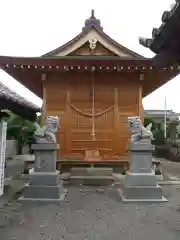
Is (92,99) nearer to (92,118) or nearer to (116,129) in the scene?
(92,118)

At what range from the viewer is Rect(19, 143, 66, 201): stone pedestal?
885cm

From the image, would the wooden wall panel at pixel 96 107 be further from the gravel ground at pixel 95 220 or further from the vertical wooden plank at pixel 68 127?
the gravel ground at pixel 95 220

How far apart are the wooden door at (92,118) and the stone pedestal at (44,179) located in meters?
3.50

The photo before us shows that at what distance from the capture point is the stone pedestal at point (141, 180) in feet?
29.2

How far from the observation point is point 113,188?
10.7 meters

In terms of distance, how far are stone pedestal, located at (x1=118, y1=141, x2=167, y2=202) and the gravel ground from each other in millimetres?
357

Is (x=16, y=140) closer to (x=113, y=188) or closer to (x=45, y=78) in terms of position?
(x=45, y=78)

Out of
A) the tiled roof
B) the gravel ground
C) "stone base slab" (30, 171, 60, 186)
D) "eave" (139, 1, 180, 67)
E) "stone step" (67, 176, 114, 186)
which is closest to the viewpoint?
"eave" (139, 1, 180, 67)

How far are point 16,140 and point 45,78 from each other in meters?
10.6

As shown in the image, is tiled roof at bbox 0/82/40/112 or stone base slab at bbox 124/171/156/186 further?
stone base slab at bbox 124/171/156/186

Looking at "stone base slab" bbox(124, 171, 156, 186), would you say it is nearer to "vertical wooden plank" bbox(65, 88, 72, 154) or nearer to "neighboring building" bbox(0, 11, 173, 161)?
"neighboring building" bbox(0, 11, 173, 161)

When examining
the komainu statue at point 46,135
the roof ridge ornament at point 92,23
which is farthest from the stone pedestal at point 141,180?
the roof ridge ornament at point 92,23

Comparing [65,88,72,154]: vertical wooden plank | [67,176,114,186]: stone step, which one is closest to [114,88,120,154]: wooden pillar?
[67,176,114,186]: stone step

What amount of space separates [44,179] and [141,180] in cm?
257
